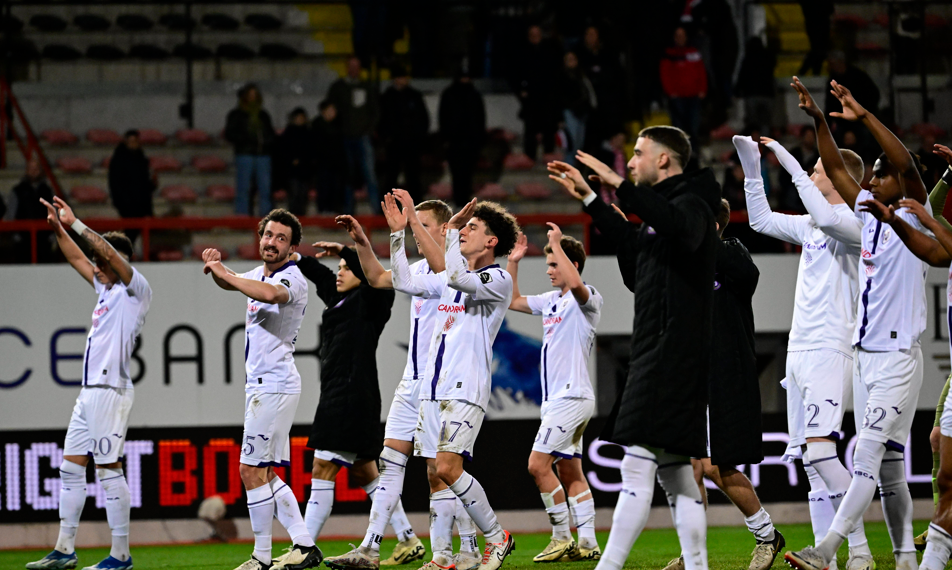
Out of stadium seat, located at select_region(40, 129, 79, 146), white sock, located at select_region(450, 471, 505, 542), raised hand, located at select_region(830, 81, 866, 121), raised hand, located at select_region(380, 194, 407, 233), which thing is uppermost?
stadium seat, located at select_region(40, 129, 79, 146)

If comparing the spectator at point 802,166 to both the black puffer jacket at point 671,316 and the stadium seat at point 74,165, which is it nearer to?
the black puffer jacket at point 671,316

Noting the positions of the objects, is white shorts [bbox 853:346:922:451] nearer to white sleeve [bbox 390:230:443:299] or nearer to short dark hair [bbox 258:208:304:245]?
white sleeve [bbox 390:230:443:299]

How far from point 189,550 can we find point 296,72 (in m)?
10.3

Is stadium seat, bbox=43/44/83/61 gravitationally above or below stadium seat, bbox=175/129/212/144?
above

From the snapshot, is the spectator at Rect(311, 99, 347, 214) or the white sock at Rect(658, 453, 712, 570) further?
the spectator at Rect(311, 99, 347, 214)

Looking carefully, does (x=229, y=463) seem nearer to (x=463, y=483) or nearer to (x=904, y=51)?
(x=463, y=483)

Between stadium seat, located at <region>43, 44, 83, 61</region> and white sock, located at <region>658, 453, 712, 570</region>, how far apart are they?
14.8 metres

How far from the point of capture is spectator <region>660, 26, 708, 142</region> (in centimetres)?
1493

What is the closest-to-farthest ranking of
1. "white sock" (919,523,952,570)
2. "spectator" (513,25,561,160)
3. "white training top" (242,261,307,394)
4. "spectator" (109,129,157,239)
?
"white sock" (919,523,952,570), "white training top" (242,261,307,394), "spectator" (109,129,157,239), "spectator" (513,25,561,160)

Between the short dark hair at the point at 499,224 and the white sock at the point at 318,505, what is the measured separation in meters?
2.26

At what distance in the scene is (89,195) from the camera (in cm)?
1493

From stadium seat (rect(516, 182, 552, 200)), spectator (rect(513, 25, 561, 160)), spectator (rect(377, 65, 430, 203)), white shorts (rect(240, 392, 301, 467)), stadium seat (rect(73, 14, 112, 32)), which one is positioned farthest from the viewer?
stadium seat (rect(73, 14, 112, 32))

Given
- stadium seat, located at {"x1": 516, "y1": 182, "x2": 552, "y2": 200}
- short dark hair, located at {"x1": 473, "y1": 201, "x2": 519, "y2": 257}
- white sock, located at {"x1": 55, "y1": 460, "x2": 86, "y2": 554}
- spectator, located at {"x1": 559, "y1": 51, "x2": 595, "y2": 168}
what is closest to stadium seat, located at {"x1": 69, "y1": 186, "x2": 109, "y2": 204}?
stadium seat, located at {"x1": 516, "y1": 182, "x2": 552, "y2": 200}

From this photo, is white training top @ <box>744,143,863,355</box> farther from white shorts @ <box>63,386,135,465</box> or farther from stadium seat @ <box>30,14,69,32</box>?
stadium seat @ <box>30,14,69,32</box>
